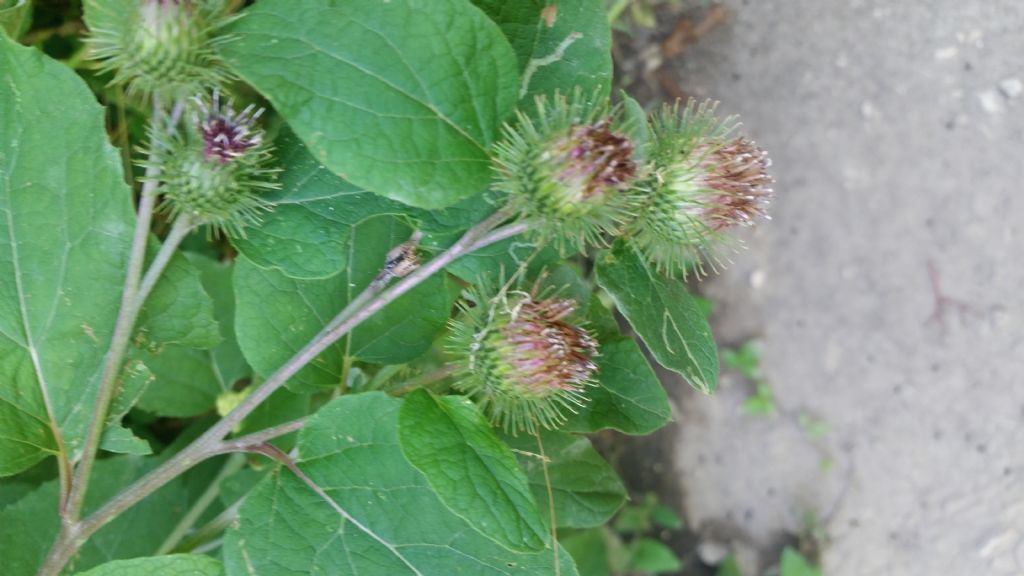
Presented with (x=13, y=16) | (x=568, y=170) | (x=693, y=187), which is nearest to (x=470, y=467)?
(x=568, y=170)

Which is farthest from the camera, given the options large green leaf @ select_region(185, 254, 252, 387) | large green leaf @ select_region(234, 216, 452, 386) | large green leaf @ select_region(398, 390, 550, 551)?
large green leaf @ select_region(185, 254, 252, 387)

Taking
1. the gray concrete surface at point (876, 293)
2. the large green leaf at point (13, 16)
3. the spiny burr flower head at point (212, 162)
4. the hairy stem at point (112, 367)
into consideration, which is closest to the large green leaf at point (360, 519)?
the hairy stem at point (112, 367)

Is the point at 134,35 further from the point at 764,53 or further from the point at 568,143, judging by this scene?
the point at 764,53

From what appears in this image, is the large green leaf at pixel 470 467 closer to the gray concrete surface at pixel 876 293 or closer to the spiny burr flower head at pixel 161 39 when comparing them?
the spiny burr flower head at pixel 161 39

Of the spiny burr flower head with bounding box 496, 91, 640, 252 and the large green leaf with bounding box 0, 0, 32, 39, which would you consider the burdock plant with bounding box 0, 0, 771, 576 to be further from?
the large green leaf with bounding box 0, 0, 32, 39

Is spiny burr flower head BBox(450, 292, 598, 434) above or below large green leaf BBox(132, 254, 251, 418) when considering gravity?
above

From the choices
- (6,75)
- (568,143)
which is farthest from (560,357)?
(6,75)

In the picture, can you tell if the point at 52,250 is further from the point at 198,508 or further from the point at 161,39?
the point at 198,508

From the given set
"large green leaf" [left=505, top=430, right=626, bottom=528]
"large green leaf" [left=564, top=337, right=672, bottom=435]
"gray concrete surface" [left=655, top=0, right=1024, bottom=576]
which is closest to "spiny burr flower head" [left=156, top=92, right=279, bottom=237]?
"large green leaf" [left=564, top=337, right=672, bottom=435]
